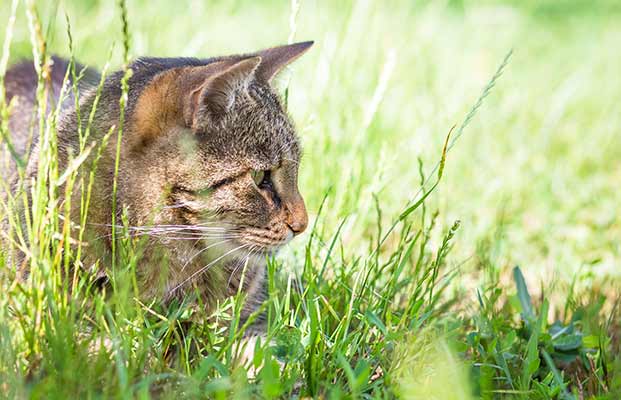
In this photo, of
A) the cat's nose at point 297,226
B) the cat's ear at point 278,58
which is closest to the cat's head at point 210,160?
the cat's nose at point 297,226

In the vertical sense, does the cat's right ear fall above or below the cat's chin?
above

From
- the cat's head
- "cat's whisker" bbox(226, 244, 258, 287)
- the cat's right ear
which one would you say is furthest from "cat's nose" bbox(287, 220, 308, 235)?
the cat's right ear

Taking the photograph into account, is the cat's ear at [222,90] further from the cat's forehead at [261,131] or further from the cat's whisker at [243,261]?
the cat's whisker at [243,261]

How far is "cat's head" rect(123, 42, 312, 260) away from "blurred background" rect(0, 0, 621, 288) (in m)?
0.28

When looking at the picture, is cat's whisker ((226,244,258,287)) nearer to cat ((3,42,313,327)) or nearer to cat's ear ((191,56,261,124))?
cat ((3,42,313,327))

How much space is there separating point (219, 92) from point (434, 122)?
1815 mm

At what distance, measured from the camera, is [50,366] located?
5.65 feet

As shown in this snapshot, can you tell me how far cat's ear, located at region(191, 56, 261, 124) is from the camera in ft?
6.82

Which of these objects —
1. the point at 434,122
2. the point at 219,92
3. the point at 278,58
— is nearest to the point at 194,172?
the point at 219,92

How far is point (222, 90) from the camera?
2193 millimetres

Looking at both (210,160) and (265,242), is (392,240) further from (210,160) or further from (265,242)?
(210,160)

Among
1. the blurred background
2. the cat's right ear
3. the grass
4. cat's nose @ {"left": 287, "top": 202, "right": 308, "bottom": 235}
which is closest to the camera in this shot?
the grass

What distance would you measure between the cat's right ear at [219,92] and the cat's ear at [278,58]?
16 cm

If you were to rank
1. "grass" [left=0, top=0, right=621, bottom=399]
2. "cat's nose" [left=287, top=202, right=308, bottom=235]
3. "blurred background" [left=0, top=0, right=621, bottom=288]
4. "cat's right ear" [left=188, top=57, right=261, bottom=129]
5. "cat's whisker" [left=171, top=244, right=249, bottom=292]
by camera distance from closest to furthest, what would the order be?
"grass" [left=0, top=0, right=621, bottom=399]
"cat's right ear" [left=188, top=57, right=261, bottom=129]
"cat's whisker" [left=171, top=244, right=249, bottom=292]
"cat's nose" [left=287, top=202, right=308, bottom=235]
"blurred background" [left=0, top=0, right=621, bottom=288]
